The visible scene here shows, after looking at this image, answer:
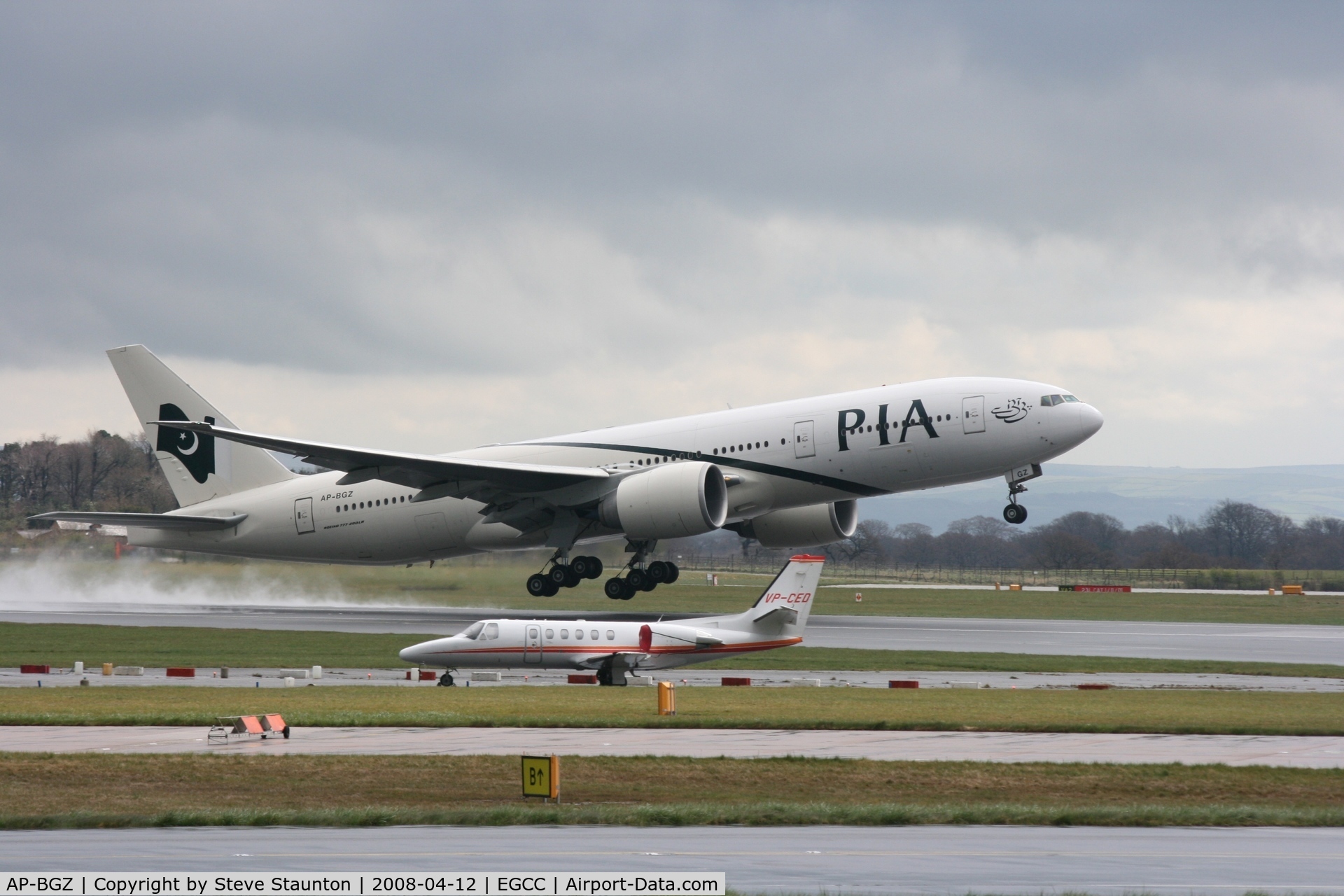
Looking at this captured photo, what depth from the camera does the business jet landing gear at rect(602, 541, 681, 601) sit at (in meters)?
48.0

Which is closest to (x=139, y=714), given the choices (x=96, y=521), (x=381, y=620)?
(x=96, y=521)

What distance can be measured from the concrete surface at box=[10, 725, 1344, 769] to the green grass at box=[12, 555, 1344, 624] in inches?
1437

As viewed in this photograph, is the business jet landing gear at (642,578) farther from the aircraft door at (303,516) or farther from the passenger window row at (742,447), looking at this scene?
the aircraft door at (303,516)

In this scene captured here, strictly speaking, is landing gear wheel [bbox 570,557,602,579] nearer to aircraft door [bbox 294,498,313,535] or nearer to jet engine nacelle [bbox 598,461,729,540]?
jet engine nacelle [bbox 598,461,729,540]

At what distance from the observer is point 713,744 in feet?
84.8

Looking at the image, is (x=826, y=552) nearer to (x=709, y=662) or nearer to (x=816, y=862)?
(x=709, y=662)

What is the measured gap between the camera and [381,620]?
67.4 m

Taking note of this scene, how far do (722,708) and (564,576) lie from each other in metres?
16.9

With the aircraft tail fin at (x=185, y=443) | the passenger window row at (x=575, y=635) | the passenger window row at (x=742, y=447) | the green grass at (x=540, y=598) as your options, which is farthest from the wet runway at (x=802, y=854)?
the green grass at (x=540, y=598)

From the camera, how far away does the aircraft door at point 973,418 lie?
44.2m

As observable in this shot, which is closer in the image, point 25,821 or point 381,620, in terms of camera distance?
point 25,821

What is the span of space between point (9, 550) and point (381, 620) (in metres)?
23.7

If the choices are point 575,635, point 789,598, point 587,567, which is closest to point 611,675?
point 575,635

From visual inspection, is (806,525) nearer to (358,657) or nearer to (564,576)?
(564,576)
